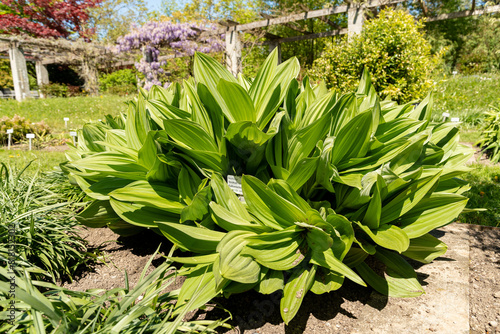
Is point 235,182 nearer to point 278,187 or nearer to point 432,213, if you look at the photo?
point 278,187

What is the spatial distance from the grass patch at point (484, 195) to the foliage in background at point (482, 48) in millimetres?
17154

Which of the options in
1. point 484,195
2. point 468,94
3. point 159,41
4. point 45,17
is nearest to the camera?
point 484,195

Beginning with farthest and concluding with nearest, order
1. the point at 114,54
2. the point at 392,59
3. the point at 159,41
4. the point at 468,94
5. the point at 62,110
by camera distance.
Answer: the point at 114,54 → the point at 159,41 → the point at 468,94 → the point at 62,110 → the point at 392,59

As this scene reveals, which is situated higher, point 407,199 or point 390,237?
point 407,199

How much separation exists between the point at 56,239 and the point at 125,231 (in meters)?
0.36

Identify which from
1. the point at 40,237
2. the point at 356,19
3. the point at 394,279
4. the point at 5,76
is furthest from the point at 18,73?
the point at 394,279

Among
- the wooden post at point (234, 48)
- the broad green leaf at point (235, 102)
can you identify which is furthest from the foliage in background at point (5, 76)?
the broad green leaf at point (235, 102)

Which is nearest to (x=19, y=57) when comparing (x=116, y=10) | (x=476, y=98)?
(x=116, y=10)

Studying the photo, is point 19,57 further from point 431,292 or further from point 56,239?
point 431,292

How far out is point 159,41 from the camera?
12.3 meters

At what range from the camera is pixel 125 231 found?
70.9 inches

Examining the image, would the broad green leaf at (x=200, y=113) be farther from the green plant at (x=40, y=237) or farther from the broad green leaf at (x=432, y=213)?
the broad green leaf at (x=432, y=213)

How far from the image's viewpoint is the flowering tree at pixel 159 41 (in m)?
12.0

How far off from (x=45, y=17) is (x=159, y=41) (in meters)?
11.8
